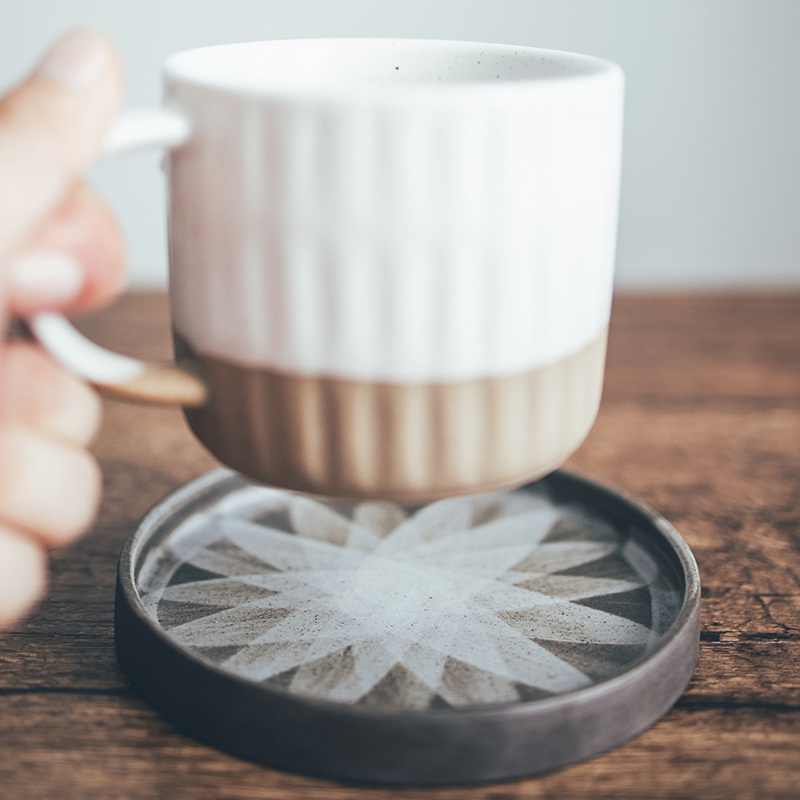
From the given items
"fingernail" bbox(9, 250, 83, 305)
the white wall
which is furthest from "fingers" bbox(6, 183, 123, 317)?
the white wall

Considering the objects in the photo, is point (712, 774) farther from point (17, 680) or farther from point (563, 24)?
point (563, 24)

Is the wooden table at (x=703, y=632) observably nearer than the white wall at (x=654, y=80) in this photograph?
Yes

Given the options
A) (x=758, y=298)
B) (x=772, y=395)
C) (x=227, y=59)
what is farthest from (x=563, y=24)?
(x=227, y=59)

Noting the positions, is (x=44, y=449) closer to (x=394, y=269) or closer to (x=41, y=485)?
(x=41, y=485)

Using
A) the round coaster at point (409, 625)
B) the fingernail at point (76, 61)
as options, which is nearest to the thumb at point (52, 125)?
the fingernail at point (76, 61)

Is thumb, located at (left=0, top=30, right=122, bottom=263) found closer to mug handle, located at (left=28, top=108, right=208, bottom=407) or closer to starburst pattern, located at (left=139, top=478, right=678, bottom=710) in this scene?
mug handle, located at (left=28, top=108, right=208, bottom=407)

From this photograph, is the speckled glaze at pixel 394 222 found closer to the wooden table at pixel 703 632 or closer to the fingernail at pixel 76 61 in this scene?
the fingernail at pixel 76 61
